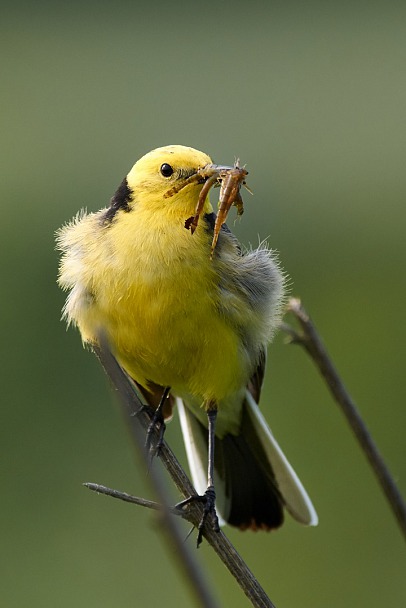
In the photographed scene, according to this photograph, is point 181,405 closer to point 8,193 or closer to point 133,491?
point 133,491

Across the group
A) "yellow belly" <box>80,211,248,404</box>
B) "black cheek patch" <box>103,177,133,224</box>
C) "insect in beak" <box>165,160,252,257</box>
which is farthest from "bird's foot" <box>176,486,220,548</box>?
"black cheek patch" <box>103,177,133,224</box>

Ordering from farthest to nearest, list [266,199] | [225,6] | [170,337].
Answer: [225,6]
[266,199]
[170,337]

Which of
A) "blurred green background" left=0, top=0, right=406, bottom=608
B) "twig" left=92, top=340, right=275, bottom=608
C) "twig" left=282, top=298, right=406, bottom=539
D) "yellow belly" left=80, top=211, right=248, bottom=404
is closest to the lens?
"twig" left=92, top=340, right=275, bottom=608

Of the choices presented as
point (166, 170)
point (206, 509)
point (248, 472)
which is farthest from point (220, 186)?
point (248, 472)

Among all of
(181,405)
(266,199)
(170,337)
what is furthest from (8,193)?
(170,337)

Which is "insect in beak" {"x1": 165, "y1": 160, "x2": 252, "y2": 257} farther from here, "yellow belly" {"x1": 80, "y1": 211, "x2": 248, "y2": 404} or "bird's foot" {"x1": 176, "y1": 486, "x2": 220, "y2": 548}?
"bird's foot" {"x1": 176, "y1": 486, "x2": 220, "y2": 548}

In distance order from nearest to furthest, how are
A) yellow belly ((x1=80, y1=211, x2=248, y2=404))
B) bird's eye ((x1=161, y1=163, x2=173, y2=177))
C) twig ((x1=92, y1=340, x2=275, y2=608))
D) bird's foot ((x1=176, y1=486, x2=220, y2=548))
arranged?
twig ((x1=92, y1=340, x2=275, y2=608))
bird's foot ((x1=176, y1=486, x2=220, y2=548))
yellow belly ((x1=80, y1=211, x2=248, y2=404))
bird's eye ((x1=161, y1=163, x2=173, y2=177))
